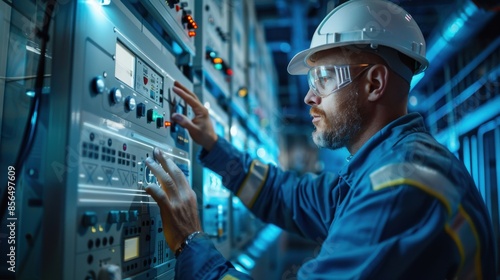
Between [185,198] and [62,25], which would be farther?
[185,198]

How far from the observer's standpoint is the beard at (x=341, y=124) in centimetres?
139

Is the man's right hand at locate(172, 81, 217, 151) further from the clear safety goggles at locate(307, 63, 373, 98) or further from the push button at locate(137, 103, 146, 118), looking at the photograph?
the clear safety goggles at locate(307, 63, 373, 98)

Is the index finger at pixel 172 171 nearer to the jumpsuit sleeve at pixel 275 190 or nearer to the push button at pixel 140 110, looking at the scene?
the push button at pixel 140 110

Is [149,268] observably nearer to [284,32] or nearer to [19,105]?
[19,105]

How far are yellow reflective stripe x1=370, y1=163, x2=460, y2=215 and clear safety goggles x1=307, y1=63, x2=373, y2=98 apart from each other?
46 centimetres

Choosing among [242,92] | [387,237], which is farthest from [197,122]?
[242,92]

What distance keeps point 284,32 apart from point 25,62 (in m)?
5.30

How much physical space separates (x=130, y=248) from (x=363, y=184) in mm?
661

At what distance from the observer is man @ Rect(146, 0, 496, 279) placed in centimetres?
94

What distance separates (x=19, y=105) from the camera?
0.98 meters

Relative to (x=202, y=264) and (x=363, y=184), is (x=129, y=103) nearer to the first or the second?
(x=202, y=264)

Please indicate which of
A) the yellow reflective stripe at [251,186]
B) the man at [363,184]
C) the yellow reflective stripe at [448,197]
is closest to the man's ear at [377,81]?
the man at [363,184]

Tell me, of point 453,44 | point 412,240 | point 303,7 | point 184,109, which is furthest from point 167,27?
point 453,44

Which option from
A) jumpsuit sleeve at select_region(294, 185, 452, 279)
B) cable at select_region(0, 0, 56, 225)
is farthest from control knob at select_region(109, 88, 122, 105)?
jumpsuit sleeve at select_region(294, 185, 452, 279)
